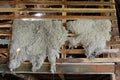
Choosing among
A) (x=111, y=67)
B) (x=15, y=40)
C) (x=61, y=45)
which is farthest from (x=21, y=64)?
(x=111, y=67)

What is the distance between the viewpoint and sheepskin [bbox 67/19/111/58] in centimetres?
498

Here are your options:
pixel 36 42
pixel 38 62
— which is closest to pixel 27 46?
pixel 36 42

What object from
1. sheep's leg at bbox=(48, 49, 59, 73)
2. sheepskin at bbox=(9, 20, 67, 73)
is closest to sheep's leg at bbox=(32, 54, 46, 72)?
sheepskin at bbox=(9, 20, 67, 73)

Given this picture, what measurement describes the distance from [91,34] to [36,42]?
1.13 m

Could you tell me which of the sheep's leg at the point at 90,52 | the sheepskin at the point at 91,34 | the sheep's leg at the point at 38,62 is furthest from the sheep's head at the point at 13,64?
the sheep's leg at the point at 90,52

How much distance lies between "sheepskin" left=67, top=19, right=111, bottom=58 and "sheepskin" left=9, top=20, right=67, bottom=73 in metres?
0.23

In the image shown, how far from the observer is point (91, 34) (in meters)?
5.09

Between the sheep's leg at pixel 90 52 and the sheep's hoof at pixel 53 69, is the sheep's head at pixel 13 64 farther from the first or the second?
the sheep's leg at pixel 90 52

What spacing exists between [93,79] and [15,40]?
3.30 meters

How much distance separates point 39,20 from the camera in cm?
530

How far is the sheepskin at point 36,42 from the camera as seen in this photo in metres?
4.92

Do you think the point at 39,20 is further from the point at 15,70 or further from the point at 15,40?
the point at 15,70

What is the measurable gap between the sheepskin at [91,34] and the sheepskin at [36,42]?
231mm

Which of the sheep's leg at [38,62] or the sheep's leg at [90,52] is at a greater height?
the sheep's leg at [90,52]
